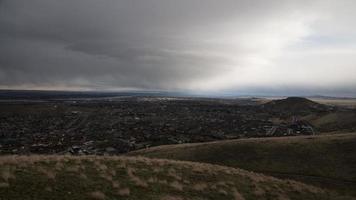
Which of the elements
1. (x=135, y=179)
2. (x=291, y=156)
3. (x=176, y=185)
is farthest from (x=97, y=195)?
(x=291, y=156)

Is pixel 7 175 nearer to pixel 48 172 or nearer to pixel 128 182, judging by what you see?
pixel 48 172

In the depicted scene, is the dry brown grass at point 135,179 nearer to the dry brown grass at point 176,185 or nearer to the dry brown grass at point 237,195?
the dry brown grass at point 176,185

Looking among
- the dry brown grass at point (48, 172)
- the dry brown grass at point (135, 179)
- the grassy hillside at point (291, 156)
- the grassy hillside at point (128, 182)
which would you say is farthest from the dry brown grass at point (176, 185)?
the grassy hillside at point (291, 156)

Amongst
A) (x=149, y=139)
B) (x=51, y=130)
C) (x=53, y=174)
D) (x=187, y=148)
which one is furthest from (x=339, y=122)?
(x=53, y=174)

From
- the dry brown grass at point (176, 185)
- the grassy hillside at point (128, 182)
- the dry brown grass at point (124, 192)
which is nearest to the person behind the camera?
the grassy hillside at point (128, 182)

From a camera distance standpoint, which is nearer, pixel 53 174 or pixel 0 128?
pixel 53 174

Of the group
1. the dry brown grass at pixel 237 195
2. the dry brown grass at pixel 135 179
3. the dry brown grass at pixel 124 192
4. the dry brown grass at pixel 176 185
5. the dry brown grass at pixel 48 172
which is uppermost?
the dry brown grass at pixel 48 172

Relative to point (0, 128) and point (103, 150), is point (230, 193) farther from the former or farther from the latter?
point (0, 128)
